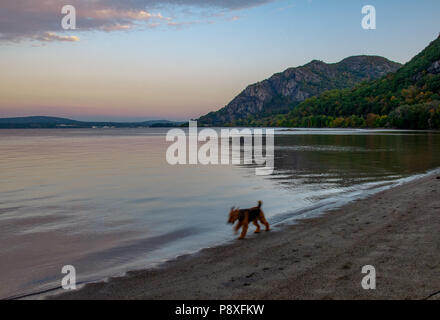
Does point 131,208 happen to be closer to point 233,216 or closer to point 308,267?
point 233,216

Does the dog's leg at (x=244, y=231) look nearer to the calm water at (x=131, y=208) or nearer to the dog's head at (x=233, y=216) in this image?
the dog's head at (x=233, y=216)

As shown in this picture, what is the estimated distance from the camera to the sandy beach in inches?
209

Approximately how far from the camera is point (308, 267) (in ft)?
20.7

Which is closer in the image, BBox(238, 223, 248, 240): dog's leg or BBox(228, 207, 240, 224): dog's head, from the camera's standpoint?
BBox(228, 207, 240, 224): dog's head

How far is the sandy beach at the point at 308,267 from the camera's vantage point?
532cm

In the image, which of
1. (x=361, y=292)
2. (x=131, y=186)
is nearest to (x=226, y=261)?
(x=361, y=292)

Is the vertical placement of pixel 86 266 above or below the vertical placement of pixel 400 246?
below

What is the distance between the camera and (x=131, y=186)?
18.6 metres

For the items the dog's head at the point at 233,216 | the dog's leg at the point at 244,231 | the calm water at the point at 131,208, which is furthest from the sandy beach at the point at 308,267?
the calm water at the point at 131,208

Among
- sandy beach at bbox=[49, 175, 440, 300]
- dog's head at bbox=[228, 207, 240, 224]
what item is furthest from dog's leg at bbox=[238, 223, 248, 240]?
dog's head at bbox=[228, 207, 240, 224]

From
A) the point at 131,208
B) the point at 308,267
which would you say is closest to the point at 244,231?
the point at 308,267

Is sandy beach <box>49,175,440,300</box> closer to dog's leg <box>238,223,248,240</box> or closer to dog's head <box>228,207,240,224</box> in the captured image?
dog's leg <box>238,223,248,240</box>

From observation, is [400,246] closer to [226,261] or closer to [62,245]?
Answer: [226,261]
